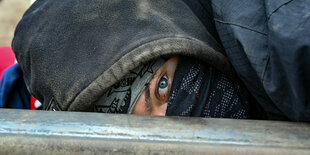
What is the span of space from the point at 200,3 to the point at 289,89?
346 mm

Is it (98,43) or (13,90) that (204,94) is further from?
(13,90)

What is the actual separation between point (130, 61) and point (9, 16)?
3.67 feet

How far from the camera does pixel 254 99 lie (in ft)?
2.37

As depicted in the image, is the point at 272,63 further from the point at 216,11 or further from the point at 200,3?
the point at 200,3

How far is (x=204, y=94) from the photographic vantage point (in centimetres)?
71

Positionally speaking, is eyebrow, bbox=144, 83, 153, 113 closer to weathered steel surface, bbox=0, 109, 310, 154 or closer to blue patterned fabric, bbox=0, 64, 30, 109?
weathered steel surface, bbox=0, 109, 310, 154

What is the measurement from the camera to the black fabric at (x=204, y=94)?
694 millimetres

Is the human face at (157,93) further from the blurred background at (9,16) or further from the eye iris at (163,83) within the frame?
the blurred background at (9,16)

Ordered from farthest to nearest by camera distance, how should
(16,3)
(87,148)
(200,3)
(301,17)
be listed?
(16,3) < (200,3) < (301,17) < (87,148)

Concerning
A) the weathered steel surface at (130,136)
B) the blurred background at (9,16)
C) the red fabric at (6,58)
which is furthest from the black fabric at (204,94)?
the blurred background at (9,16)

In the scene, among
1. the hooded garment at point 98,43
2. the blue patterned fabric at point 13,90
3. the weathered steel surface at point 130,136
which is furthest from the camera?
the blue patterned fabric at point 13,90

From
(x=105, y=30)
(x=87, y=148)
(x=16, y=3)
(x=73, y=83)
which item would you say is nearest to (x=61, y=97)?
(x=73, y=83)

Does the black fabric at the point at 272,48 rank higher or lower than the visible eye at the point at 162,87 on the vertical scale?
higher

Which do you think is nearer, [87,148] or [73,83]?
[87,148]
